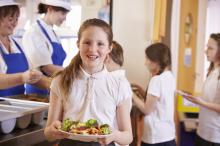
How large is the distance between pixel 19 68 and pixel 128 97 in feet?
2.95

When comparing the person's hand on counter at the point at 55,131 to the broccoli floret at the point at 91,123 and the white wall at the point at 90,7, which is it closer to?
the broccoli floret at the point at 91,123

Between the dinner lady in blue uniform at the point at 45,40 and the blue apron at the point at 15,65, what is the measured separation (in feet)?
0.57

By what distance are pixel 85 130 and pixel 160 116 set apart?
1075mm

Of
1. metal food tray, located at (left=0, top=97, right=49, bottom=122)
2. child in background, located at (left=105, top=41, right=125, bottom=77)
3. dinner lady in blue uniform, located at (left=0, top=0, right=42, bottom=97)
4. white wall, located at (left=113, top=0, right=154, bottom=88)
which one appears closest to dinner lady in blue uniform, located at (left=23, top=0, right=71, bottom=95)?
dinner lady in blue uniform, located at (left=0, top=0, right=42, bottom=97)

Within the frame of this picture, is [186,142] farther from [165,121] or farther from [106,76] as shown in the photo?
[106,76]

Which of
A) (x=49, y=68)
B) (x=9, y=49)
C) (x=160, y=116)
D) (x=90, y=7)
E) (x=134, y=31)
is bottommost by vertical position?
(x=160, y=116)

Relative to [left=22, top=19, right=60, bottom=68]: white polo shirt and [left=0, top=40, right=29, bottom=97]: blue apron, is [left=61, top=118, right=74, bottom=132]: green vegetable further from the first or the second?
[left=22, top=19, right=60, bottom=68]: white polo shirt

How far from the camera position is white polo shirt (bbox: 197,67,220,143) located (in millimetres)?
2117

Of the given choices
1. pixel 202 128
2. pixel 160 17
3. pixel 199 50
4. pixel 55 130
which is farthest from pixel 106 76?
pixel 199 50

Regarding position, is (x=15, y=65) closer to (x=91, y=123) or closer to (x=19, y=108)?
(x=19, y=108)

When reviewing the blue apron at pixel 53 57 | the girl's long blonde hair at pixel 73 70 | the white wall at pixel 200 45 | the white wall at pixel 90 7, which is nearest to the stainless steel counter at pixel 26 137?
the girl's long blonde hair at pixel 73 70

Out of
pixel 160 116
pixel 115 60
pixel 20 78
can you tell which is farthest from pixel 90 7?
pixel 20 78

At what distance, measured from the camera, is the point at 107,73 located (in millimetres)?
1286

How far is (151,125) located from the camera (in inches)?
83.6
